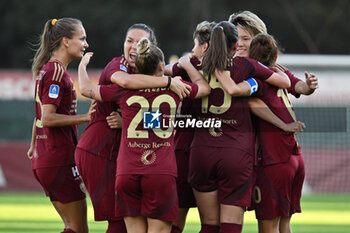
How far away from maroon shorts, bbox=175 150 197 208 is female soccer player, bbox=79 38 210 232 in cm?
63

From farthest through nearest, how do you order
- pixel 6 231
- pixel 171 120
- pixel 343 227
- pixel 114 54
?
1. pixel 114 54
2. pixel 343 227
3. pixel 6 231
4. pixel 171 120

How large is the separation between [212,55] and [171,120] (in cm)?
66

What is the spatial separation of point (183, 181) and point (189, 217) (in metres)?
5.78

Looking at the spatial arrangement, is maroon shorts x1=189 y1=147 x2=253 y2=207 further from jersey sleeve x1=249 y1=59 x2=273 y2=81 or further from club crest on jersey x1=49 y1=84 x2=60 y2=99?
club crest on jersey x1=49 y1=84 x2=60 y2=99

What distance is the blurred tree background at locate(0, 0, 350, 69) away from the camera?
105ft

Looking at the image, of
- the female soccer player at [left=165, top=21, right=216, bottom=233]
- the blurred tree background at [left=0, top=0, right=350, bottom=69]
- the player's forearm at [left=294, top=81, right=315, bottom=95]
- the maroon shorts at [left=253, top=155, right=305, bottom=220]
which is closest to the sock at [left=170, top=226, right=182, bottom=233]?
the female soccer player at [left=165, top=21, right=216, bottom=233]

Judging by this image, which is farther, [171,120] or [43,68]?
[43,68]

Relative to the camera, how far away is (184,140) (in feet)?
20.0

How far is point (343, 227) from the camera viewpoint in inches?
404

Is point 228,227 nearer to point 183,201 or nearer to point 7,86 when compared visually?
point 183,201

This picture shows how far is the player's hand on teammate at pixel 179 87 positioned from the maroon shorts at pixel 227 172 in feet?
1.81

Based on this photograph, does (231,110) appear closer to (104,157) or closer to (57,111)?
(104,157)

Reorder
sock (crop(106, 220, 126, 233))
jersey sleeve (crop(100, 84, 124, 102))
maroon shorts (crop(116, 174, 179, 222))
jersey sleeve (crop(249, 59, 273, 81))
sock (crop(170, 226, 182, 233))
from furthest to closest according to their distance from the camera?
sock (crop(170, 226, 182, 233)) < sock (crop(106, 220, 126, 233)) < jersey sleeve (crop(249, 59, 273, 81)) < jersey sleeve (crop(100, 84, 124, 102)) < maroon shorts (crop(116, 174, 179, 222))

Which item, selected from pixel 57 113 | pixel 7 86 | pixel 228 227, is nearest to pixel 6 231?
pixel 57 113
